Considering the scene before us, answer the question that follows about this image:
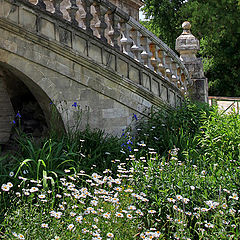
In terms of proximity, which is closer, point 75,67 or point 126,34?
point 75,67

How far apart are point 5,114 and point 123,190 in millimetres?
3007

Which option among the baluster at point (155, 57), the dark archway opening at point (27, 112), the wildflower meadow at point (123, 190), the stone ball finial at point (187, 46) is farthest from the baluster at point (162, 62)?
the dark archway opening at point (27, 112)

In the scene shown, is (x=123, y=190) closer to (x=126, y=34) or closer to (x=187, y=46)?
(x=126, y=34)

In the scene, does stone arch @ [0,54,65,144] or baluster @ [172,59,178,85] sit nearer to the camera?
stone arch @ [0,54,65,144]

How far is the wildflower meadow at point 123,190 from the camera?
363cm

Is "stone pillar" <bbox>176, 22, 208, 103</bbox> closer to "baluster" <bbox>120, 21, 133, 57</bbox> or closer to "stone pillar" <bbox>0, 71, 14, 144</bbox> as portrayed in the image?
"baluster" <bbox>120, 21, 133, 57</bbox>

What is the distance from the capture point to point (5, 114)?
259 inches

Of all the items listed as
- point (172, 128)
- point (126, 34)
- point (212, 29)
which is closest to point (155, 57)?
point (126, 34)

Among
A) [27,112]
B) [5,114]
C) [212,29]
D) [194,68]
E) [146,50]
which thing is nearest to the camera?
[5,114]

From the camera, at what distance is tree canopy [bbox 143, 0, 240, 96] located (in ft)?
62.6

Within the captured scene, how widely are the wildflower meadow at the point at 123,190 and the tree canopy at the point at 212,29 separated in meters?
13.5

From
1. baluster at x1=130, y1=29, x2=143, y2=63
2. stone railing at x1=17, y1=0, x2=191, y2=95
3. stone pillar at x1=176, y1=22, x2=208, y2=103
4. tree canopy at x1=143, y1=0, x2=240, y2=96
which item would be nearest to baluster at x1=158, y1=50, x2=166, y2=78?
stone railing at x1=17, y1=0, x2=191, y2=95

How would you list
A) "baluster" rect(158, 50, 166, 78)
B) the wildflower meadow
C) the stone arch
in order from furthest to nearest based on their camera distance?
"baluster" rect(158, 50, 166, 78), the stone arch, the wildflower meadow

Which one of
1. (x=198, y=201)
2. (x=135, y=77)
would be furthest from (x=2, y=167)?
(x=135, y=77)
